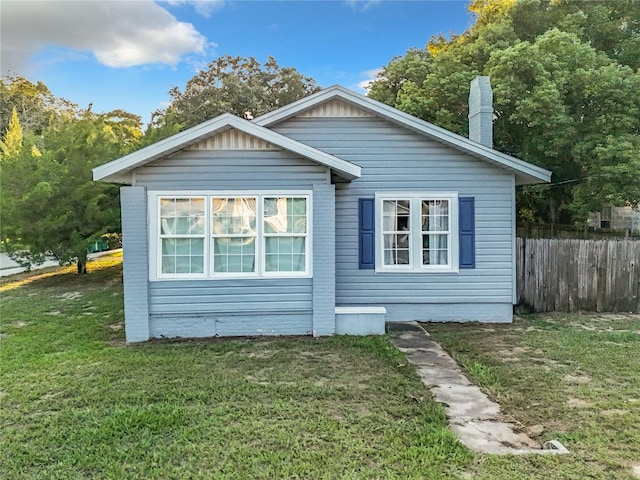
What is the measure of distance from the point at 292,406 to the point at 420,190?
5.28 metres

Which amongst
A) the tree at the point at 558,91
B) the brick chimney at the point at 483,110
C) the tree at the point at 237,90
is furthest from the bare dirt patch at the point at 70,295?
the tree at the point at 237,90

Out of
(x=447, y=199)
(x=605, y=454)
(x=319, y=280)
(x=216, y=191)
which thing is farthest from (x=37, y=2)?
(x=605, y=454)

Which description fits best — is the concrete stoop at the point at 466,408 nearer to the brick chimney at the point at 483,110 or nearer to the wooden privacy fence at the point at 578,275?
the wooden privacy fence at the point at 578,275

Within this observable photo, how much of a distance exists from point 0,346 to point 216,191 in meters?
3.90

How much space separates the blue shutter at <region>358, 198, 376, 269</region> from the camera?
8.38 meters

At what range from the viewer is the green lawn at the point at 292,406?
129 inches

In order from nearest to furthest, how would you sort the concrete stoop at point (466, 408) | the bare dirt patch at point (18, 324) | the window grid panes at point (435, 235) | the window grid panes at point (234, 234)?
the concrete stoop at point (466, 408), the window grid panes at point (234, 234), the bare dirt patch at point (18, 324), the window grid panes at point (435, 235)

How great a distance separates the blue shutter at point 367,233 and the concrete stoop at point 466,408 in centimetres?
212

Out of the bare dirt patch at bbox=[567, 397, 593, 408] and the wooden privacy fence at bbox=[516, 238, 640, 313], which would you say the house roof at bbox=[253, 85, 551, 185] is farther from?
the bare dirt patch at bbox=[567, 397, 593, 408]

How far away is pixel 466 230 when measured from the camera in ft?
27.2

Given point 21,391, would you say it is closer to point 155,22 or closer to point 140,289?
point 140,289

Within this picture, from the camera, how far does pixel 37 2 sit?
1116cm

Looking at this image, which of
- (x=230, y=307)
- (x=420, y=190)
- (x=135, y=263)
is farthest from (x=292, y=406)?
(x=420, y=190)

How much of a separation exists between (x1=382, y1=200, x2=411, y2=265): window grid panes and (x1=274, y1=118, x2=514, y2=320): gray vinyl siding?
0.91 ft
